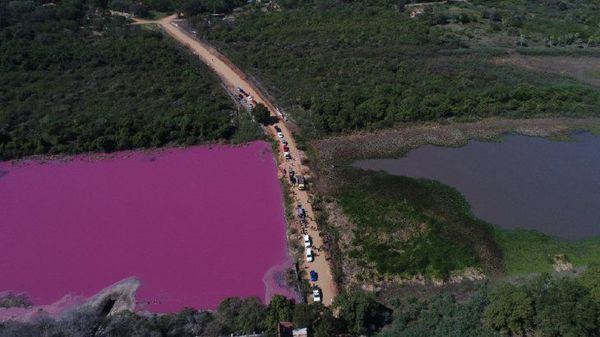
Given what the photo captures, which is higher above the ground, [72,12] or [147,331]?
[72,12]

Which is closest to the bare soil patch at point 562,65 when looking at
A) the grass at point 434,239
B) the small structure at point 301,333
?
the grass at point 434,239

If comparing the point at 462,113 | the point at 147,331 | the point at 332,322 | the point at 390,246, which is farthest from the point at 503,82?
the point at 147,331

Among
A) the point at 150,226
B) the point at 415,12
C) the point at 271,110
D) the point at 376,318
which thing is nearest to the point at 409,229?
the point at 376,318

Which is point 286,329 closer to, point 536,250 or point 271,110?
point 536,250

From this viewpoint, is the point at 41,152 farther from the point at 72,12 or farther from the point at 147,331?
the point at 72,12

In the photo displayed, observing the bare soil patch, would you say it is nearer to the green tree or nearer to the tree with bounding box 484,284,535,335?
the green tree

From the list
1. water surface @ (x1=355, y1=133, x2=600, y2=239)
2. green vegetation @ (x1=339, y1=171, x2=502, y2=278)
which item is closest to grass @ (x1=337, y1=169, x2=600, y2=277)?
green vegetation @ (x1=339, y1=171, x2=502, y2=278)
